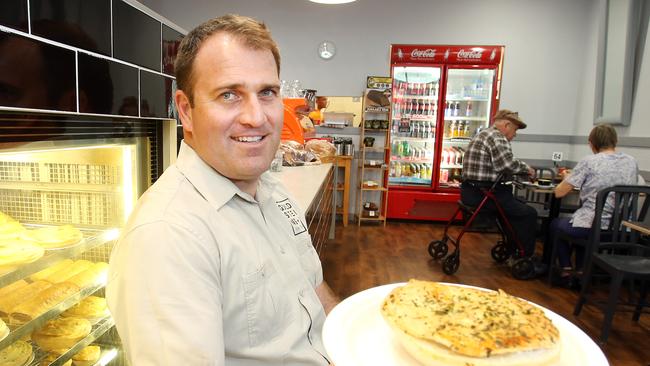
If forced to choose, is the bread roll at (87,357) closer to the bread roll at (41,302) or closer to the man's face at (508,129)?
the bread roll at (41,302)

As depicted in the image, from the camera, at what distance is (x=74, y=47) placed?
1177 millimetres

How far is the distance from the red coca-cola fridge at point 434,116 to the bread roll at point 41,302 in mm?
5490

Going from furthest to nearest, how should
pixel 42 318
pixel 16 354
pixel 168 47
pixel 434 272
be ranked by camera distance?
pixel 434 272 → pixel 168 47 → pixel 16 354 → pixel 42 318

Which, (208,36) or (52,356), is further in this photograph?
(52,356)

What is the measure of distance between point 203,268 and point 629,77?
19.0 ft

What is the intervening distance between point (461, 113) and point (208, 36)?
6377 mm

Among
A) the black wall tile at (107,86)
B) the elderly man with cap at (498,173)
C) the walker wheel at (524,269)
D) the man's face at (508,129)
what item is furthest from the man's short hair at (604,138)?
the black wall tile at (107,86)

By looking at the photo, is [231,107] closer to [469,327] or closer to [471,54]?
[469,327]

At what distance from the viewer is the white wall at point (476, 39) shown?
6375mm

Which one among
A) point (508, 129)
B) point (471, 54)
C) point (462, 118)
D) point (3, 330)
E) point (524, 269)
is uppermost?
point (471, 54)

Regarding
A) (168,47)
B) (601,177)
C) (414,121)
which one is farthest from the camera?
(414,121)

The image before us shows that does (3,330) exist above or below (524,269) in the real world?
above

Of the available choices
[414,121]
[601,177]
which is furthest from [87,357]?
[414,121]

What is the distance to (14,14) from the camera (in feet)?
3.22
